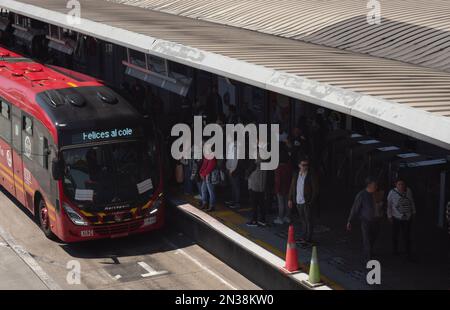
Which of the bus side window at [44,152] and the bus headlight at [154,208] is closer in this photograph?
the bus side window at [44,152]

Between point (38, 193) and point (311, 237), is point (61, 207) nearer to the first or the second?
point (38, 193)

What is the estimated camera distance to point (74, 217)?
15992 mm

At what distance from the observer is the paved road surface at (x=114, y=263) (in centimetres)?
1473

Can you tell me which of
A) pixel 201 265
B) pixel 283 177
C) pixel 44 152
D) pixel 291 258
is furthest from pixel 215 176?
pixel 291 258

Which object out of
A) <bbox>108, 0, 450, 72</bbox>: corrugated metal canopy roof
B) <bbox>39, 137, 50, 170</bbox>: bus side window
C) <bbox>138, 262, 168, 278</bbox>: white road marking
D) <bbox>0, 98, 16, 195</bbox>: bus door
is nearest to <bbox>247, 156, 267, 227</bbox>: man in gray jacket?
<bbox>138, 262, 168, 278</bbox>: white road marking

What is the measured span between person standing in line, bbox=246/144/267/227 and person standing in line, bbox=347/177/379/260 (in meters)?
2.40

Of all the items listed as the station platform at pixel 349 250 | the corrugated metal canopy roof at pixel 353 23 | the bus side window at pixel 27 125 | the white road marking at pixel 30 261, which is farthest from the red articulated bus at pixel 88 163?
the corrugated metal canopy roof at pixel 353 23

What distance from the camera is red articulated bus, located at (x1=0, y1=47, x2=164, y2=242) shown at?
1597 cm

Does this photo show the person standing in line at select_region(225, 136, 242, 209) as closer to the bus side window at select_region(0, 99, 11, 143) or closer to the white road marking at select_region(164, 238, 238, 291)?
the white road marking at select_region(164, 238, 238, 291)

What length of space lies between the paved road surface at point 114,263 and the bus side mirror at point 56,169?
154 cm

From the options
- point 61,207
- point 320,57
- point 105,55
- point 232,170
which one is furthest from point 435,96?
point 105,55

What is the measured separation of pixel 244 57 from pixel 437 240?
15.5 feet

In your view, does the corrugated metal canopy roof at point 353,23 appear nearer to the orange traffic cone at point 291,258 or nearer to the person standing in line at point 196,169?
the person standing in line at point 196,169

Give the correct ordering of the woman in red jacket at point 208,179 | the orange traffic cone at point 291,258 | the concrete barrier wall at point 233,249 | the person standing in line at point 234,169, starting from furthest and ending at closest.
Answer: the woman in red jacket at point 208,179
the person standing in line at point 234,169
the concrete barrier wall at point 233,249
the orange traffic cone at point 291,258
